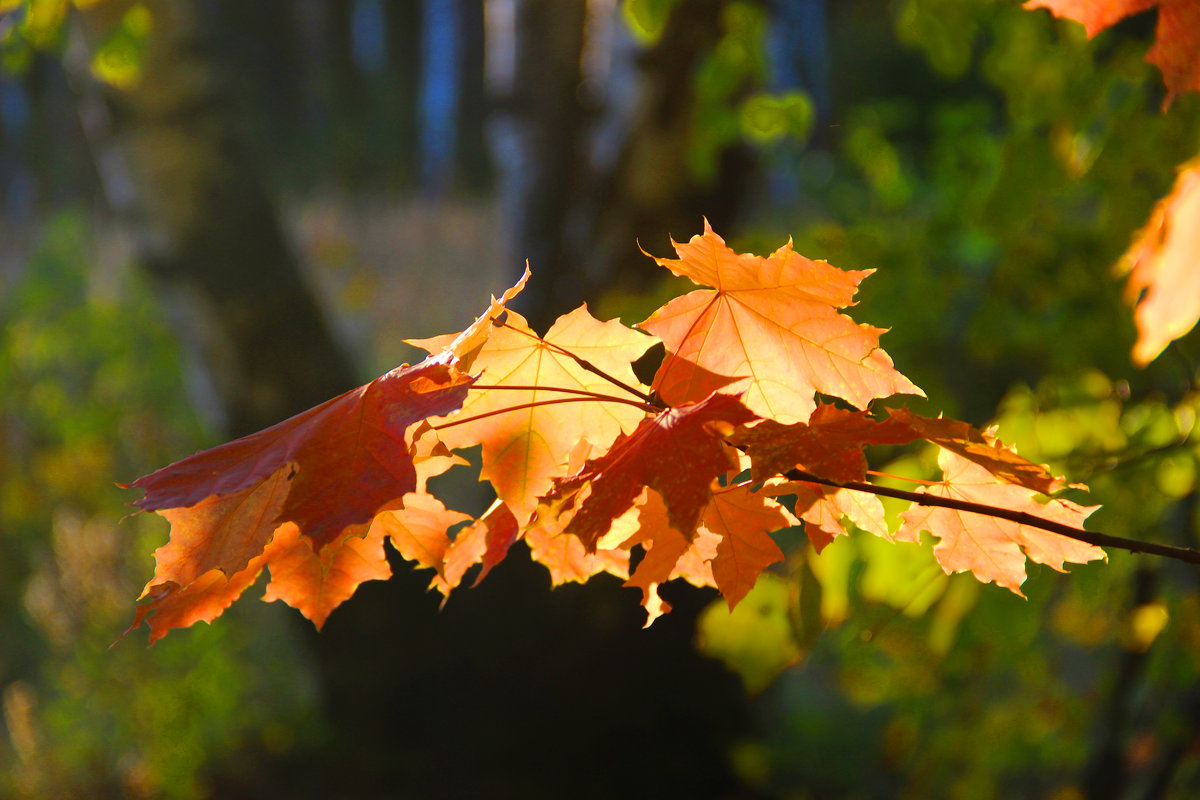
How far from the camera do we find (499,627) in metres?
2.26

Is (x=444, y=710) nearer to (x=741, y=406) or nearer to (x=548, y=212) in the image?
(x=548, y=212)

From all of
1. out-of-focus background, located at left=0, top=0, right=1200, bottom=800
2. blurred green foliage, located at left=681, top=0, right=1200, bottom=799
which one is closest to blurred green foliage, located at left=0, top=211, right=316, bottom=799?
out-of-focus background, located at left=0, top=0, right=1200, bottom=800

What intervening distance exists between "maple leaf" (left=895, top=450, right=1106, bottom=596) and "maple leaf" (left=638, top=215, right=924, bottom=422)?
0.25ft

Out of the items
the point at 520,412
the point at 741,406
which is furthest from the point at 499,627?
the point at 741,406

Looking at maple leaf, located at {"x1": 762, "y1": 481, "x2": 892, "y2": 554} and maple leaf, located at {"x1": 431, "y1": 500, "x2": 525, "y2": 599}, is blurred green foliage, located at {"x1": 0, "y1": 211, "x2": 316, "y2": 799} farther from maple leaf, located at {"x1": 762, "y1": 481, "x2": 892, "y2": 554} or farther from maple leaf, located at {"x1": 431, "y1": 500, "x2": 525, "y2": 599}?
maple leaf, located at {"x1": 762, "y1": 481, "x2": 892, "y2": 554}

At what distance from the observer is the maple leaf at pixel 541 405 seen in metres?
0.50

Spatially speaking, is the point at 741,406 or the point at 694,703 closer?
the point at 741,406

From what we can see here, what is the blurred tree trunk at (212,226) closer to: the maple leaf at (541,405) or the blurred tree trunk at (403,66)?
the maple leaf at (541,405)

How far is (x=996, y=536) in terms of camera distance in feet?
1.68

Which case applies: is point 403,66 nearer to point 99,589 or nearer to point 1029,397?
point 99,589

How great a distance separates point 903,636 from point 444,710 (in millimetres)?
1246

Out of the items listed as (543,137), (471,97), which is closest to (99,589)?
(543,137)

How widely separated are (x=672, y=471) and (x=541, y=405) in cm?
16

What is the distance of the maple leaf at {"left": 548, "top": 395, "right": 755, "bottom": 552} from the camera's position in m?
0.38
